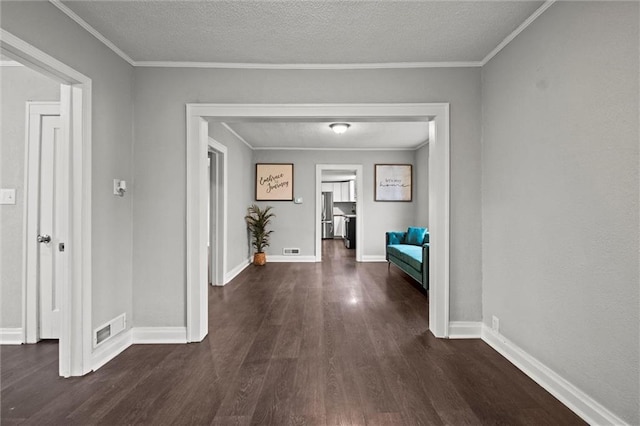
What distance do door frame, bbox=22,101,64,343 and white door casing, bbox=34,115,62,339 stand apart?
0.09 ft

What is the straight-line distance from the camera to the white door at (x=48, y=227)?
262 centimetres

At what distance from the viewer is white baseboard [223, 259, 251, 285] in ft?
15.7

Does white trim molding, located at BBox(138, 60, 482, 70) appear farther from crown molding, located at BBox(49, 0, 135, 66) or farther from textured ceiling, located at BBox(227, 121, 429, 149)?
textured ceiling, located at BBox(227, 121, 429, 149)

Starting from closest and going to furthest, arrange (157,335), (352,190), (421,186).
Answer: (157,335), (421,186), (352,190)

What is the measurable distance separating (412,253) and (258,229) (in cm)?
315

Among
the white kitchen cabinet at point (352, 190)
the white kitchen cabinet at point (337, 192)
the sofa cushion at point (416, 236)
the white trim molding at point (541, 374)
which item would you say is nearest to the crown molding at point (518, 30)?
the white trim molding at point (541, 374)

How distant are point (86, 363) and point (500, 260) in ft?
10.8

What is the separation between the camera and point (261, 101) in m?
Answer: 2.74

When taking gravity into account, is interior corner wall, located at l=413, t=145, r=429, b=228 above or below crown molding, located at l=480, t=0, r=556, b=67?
below

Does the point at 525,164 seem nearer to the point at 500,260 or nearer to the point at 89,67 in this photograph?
the point at 500,260

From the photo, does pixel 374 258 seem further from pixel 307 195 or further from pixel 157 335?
pixel 157 335

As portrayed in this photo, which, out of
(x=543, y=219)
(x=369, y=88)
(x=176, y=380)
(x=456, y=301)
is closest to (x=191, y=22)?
(x=369, y=88)

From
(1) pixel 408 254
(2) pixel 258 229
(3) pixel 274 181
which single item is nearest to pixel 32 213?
(2) pixel 258 229

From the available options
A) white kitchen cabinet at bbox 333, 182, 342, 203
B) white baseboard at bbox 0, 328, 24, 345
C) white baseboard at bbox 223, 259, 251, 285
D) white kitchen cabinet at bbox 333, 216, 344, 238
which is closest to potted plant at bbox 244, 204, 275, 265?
white baseboard at bbox 223, 259, 251, 285
